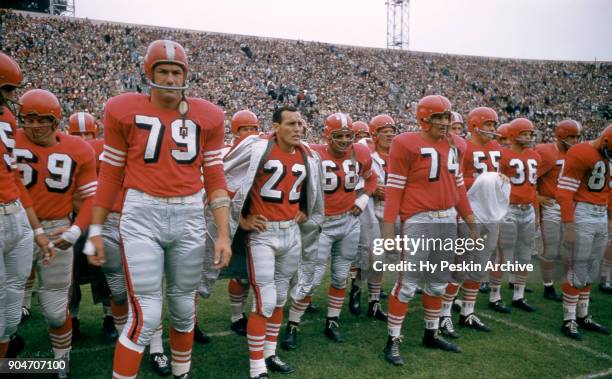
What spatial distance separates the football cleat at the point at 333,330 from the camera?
16.4 ft

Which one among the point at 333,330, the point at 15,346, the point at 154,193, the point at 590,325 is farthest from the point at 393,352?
the point at 15,346

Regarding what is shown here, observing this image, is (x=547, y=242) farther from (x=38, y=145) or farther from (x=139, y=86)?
(x=139, y=86)

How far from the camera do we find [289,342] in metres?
4.79

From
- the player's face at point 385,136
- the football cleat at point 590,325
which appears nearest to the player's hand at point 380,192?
the player's face at point 385,136

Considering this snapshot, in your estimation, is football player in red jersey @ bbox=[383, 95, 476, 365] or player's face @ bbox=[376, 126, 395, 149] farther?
player's face @ bbox=[376, 126, 395, 149]

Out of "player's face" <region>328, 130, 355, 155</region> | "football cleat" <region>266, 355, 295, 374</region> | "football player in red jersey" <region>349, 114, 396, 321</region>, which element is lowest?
"football cleat" <region>266, 355, 295, 374</region>

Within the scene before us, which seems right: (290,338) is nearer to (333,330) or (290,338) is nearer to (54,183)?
(333,330)

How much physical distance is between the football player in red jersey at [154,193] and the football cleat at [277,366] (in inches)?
49.0

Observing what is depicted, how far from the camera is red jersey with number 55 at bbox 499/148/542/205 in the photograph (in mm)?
6078

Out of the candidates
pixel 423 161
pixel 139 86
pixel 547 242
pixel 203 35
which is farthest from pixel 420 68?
pixel 423 161

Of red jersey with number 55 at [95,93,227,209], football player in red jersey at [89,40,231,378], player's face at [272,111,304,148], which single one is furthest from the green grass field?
player's face at [272,111,304,148]

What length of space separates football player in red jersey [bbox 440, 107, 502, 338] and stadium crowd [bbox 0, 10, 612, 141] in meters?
15.7

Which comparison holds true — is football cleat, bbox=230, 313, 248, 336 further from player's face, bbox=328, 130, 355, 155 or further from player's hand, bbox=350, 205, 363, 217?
player's face, bbox=328, 130, 355, 155

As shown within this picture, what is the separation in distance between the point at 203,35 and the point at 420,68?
13.5 m
